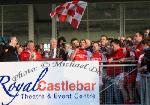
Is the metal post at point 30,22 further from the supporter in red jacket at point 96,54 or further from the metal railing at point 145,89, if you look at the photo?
the metal railing at point 145,89

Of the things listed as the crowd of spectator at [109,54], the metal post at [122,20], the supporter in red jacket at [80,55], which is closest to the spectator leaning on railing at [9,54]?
the crowd of spectator at [109,54]

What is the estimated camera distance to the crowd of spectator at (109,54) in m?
11.9

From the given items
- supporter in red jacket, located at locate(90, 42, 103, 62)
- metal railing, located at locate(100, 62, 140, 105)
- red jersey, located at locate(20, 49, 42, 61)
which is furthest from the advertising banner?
red jersey, located at locate(20, 49, 42, 61)

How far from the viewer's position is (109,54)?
12.7 metres

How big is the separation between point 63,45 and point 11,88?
9.57 feet

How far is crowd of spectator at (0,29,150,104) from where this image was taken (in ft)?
39.1

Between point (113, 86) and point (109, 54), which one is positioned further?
point (109, 54)

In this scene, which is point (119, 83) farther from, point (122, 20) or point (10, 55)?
point (122, 20)

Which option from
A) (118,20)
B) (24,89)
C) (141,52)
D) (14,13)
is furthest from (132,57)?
(14,13)

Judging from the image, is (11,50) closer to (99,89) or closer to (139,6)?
(99,89)

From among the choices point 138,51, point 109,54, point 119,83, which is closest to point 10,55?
point 109,54

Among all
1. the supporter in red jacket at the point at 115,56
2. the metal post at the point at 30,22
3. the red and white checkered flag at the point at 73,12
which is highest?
the metal post at the point at 30,22

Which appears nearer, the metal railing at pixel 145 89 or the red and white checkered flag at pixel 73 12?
the metal railing at pixel 145 89

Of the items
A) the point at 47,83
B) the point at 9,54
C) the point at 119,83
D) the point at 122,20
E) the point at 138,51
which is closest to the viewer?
the point at 119,83
